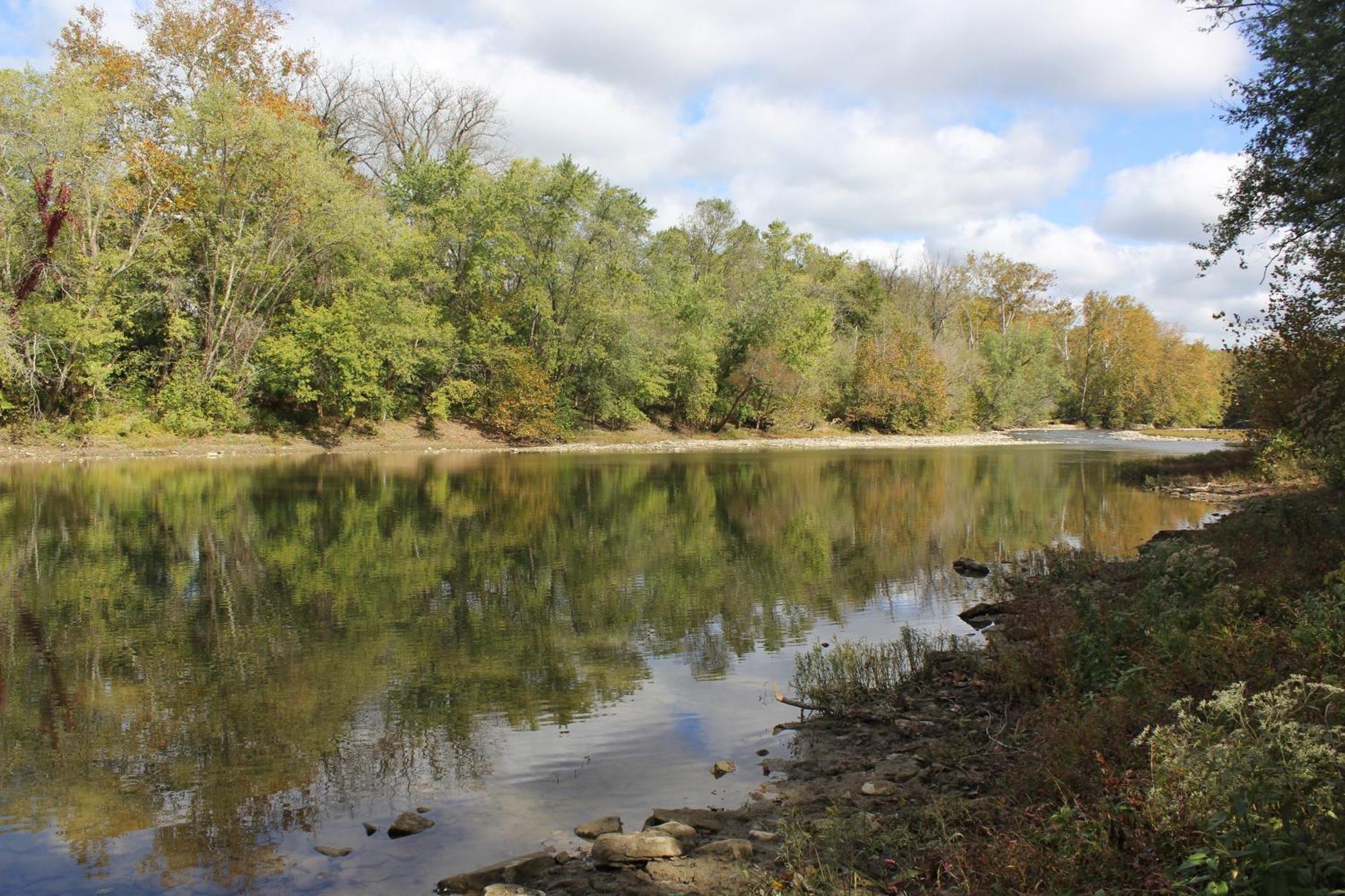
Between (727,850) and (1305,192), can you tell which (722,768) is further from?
(1305,192)

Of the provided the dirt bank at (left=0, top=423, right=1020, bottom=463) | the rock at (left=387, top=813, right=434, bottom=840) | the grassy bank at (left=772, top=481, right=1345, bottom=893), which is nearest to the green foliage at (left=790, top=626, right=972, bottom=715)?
the grassy bank at (left=772, top=481, right=1345, bottom=893)

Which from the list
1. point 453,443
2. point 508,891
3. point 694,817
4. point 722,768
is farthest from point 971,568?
point 453,443

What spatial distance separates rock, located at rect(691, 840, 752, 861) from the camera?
5.34m

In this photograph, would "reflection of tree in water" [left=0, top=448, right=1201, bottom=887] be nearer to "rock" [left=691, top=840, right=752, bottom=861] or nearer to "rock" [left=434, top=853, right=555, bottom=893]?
"rock" [left=434, top=853, right=555, bottom=893]

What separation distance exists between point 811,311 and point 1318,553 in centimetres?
5427

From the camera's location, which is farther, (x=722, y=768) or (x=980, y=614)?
(x=980, y=614)

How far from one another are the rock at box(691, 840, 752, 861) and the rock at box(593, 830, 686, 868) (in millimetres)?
150

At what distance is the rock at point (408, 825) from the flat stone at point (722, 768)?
2.25 metres

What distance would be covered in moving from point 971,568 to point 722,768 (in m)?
10.4

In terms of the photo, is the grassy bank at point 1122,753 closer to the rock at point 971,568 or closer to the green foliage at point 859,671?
the green foliage at point 859,671

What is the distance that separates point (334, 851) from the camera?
571cm

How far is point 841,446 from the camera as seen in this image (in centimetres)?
5922

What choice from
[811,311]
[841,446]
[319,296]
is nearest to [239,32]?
[319,296]

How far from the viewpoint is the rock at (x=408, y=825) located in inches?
236
